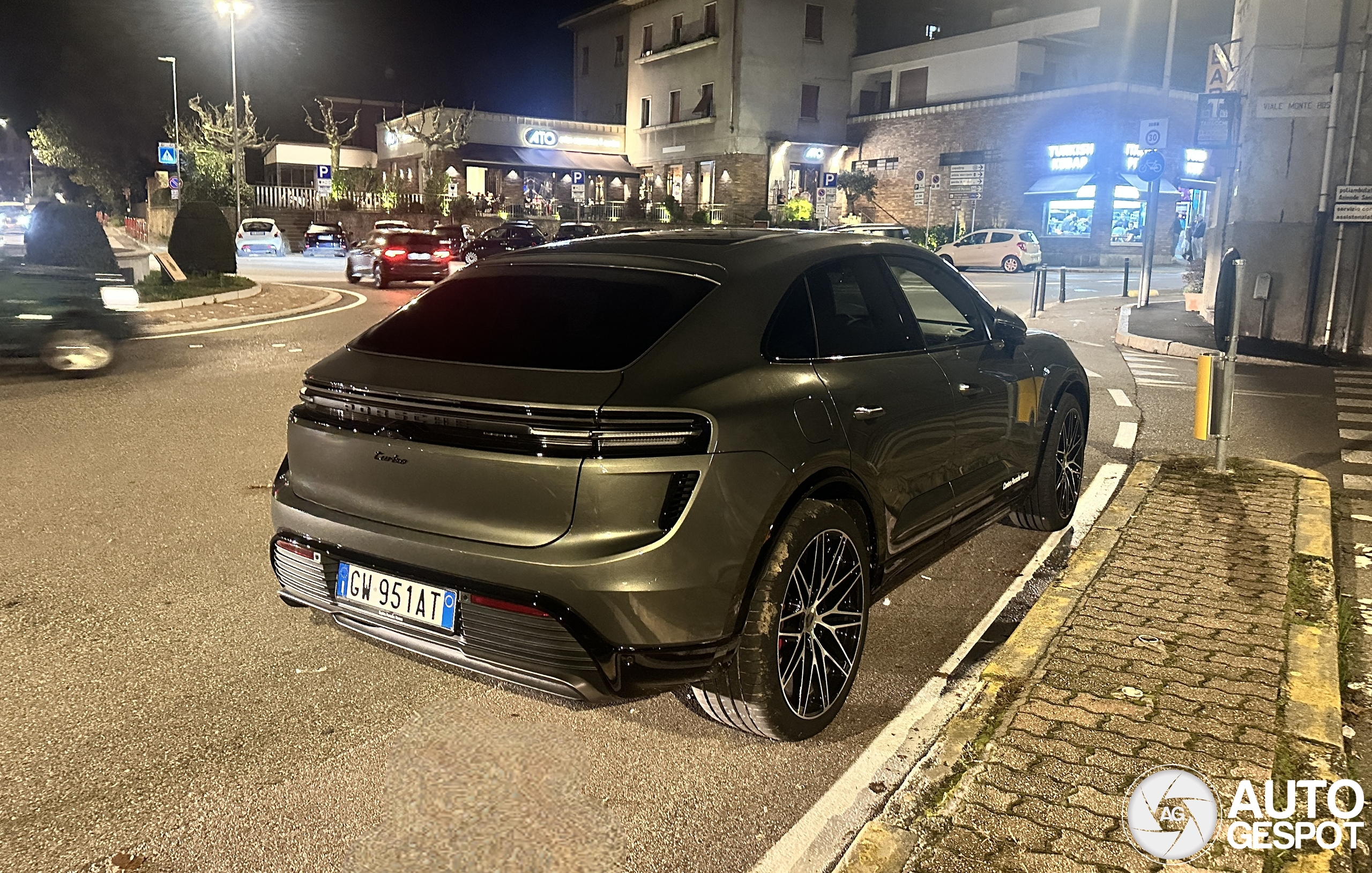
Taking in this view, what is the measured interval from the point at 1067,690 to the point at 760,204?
5031 cm

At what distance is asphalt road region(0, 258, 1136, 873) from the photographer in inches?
118

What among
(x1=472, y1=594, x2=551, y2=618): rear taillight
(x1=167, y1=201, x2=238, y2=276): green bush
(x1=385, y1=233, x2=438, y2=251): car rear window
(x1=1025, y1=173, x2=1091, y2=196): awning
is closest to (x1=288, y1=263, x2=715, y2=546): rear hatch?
(x1=472, y1=594, x2=551, y2=618): rear taillight

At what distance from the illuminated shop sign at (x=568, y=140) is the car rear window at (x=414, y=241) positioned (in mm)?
34475

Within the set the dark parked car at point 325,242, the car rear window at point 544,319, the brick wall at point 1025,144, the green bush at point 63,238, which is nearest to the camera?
the car rear window at point 544,319

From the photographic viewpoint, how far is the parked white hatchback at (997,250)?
3688 cm

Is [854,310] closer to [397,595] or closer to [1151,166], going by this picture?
[397,595]

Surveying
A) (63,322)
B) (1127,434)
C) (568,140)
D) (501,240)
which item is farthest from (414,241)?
(568,140)

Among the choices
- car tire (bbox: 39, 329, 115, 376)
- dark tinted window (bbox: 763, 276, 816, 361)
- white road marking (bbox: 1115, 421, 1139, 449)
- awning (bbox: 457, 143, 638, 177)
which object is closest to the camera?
dark tinted window (bbox: 763, 276, 816, 361)

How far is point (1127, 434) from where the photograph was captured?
9.20 metres

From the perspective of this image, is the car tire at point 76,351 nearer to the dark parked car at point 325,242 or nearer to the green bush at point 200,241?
the green bush at point 200,241

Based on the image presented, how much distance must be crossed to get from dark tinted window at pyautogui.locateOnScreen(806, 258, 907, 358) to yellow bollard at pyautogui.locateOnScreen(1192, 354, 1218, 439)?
10.8 feet

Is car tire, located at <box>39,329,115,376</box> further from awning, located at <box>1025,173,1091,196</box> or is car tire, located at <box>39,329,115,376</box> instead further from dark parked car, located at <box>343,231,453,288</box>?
awning, located at <box>1025,173,1091,196</box>

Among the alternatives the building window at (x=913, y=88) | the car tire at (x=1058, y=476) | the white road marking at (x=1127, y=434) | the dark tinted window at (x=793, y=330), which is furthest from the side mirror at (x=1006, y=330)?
the building window at (x=913, y=88)

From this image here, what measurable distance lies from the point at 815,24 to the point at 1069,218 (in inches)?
681
